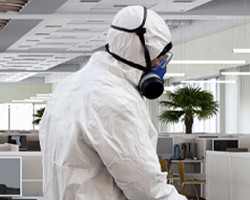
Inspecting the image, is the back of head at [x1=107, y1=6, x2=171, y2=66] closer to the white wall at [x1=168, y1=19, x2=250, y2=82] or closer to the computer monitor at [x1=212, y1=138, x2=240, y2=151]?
the computer monitor at [x1=212, y1=138, x2=240, y2=151]

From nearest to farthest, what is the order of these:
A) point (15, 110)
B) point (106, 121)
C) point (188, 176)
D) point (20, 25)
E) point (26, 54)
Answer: point (106, 121) → point (188, 176) → point (20, 25) → point (26, 54) → point (15, 110)

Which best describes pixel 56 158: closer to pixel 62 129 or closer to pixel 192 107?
pixel 62 129

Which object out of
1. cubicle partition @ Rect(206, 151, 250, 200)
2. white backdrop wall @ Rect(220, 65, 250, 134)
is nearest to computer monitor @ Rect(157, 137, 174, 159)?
white backdrop wall @ Rect(220, 65, 250, 134)

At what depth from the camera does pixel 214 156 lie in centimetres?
532

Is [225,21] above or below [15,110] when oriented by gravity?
above

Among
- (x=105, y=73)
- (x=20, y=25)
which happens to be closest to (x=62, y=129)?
(x=105, y=73)

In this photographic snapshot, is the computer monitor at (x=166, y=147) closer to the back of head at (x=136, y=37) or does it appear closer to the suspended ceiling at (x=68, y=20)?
the suspended ceiling at (x=68, y=20)

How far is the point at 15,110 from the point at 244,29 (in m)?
23.7

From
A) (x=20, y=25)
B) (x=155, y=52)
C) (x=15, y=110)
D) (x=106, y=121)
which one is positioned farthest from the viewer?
(x=15, y=110)

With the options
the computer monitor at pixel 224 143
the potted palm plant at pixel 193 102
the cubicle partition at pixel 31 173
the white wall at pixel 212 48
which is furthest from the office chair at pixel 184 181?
the white wall at pixel 212 48

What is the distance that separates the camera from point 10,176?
5.01 meters

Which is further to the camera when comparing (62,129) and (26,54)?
(26,54)

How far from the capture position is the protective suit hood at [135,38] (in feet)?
4.87

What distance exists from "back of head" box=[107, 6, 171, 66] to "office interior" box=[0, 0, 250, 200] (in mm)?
3070
